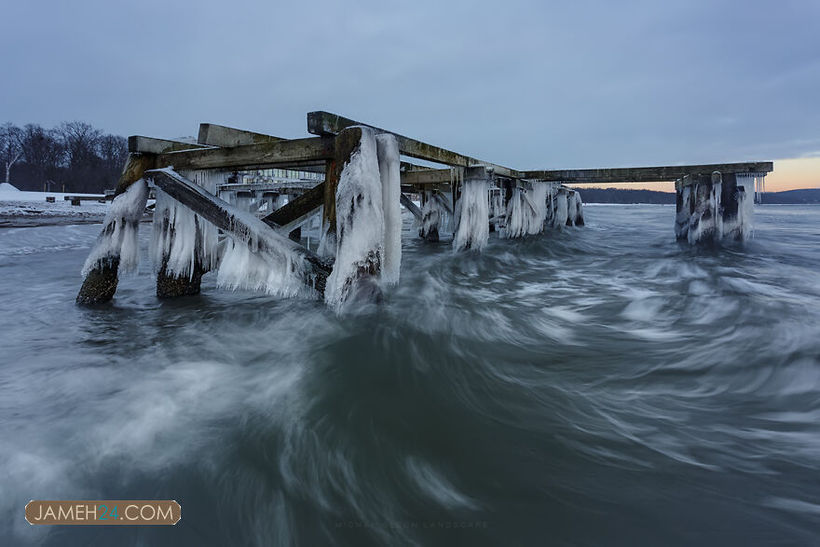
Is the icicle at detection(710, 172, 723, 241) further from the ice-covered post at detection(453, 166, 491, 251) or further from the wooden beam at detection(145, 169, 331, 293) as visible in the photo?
the wooden beam at detection(145, 169, 331, 293)

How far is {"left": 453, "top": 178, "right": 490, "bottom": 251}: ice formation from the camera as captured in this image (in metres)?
9.51

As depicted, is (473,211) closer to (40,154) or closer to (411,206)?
(411,206)

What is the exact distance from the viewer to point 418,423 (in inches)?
90.3

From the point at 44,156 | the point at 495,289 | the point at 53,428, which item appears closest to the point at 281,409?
the point at 53,428

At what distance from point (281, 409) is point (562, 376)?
1957mm

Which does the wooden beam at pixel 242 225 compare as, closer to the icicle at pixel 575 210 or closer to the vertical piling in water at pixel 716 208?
the vertical piling in water at pixel 716 208

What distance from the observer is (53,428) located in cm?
232

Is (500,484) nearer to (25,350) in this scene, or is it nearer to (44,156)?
(25,350)

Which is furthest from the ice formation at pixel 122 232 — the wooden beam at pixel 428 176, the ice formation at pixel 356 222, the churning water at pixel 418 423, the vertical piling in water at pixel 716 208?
the vertical piling in water at pixel 716 208

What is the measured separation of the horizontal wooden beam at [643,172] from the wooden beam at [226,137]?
10.5m

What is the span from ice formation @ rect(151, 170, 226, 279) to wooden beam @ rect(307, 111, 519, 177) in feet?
6.19

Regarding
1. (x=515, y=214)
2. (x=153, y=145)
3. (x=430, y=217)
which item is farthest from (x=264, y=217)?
(x=430, y=217)

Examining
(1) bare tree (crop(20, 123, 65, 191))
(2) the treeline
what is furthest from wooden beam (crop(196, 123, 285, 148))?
(1) bare tree (crop(20, 123, 65, 191))

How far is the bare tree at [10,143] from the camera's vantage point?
56219 millimetres
